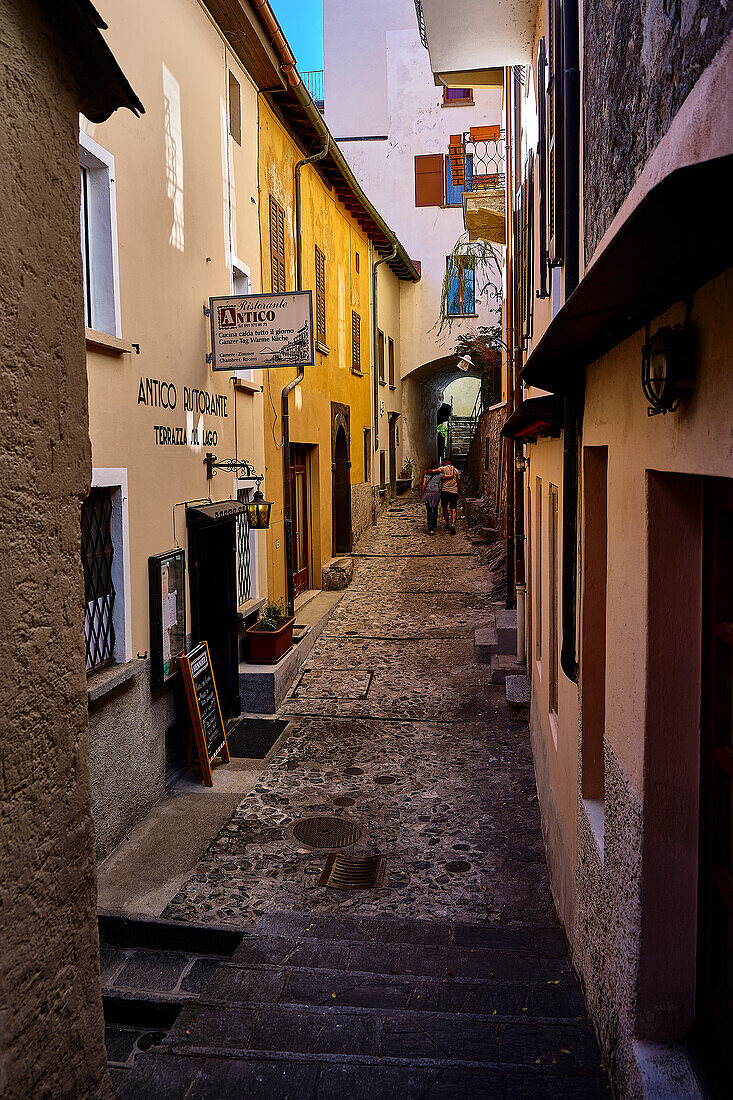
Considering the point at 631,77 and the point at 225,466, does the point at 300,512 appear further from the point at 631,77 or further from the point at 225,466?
the point at 631,77

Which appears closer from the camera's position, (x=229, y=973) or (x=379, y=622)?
(x=229, y=973)

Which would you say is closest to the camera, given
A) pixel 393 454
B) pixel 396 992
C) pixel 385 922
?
pixel 396 992

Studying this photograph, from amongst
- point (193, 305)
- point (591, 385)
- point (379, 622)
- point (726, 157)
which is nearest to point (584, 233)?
point (591, 385)

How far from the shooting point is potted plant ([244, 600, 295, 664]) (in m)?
9.56

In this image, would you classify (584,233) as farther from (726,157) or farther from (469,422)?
(469,422)

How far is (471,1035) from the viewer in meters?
3.39

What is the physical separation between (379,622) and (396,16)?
20.9 m

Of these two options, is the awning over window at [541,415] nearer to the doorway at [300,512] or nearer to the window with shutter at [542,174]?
the window with shutter at [542,174]

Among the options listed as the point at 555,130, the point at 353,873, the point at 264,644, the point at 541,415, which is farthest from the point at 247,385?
the point at 353,873

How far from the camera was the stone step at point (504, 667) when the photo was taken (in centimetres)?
1011

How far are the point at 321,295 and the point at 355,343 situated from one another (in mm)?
3852

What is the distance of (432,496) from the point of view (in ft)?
67.4

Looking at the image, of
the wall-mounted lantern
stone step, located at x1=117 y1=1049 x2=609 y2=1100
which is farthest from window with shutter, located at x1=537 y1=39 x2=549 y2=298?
stone step, located at x1=117 y1=1049 x2=609 y2=1100

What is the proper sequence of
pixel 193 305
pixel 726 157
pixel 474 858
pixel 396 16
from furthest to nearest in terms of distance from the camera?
pixel 396 16, pixel 193 305, pixel 474 858, pixel 726 157
